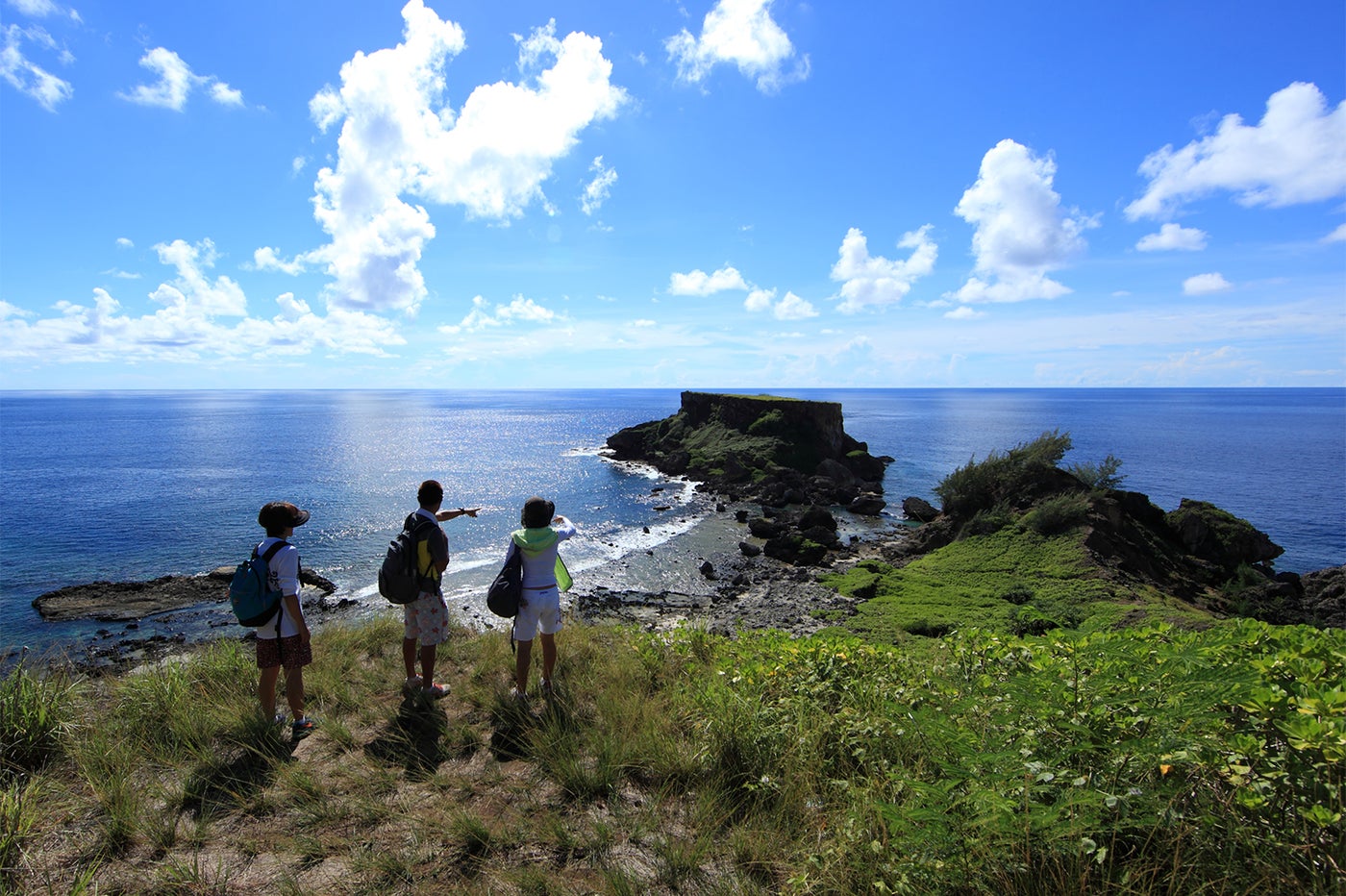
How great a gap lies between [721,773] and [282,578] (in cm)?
404

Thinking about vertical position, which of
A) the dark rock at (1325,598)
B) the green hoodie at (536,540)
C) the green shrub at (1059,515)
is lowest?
the dark rock at (1325,598)

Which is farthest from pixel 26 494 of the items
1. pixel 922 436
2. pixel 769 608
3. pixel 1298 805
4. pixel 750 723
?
pixel 922 436

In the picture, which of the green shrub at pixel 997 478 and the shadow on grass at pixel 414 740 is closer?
the shadow on grass at pixel 414 740

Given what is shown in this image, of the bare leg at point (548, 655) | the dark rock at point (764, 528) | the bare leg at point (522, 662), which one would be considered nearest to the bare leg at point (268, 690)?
the bare leg at point (522, 662)

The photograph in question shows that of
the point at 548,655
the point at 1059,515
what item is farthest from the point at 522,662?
the point at 1059,515

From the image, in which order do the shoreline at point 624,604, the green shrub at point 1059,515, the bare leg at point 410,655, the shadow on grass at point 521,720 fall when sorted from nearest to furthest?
1. the shadow on grass at point 521,720
2. the bare leg at point 410,655
3. the shoreline at point 624,604
4. the green shrub at point 1059,515

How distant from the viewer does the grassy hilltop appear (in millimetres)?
2570

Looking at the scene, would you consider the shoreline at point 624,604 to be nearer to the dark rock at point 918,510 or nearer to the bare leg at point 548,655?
the dark rock at point 918,510

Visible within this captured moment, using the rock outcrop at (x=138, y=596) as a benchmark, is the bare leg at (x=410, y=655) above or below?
above

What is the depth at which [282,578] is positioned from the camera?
17.3 ft

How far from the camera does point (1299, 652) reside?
127 inches

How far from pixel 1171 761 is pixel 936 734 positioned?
1089 mm

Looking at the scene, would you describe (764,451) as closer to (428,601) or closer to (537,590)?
(537,590)

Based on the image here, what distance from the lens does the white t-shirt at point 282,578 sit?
5266 millimetres
